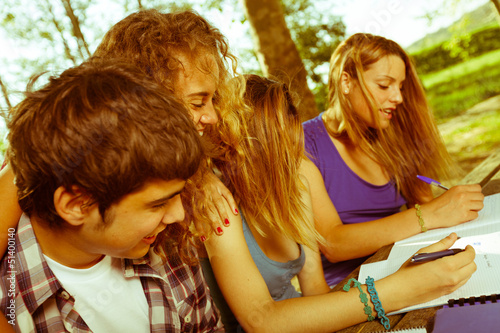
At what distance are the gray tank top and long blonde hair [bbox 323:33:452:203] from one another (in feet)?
2.85

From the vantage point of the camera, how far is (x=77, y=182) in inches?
41.1

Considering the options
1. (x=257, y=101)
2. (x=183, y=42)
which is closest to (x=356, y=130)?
(x=257, y=101)

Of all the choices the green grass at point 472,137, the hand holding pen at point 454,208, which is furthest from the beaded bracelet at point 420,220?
the green grass at point 472,137

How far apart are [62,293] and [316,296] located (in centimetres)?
71

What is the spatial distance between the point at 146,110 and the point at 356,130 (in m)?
1.50

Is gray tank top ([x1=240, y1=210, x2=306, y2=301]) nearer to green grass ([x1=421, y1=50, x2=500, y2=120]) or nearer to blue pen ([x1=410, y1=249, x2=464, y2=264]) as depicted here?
blue pen ([x1=410, y1=249, x2=464, y2=264])

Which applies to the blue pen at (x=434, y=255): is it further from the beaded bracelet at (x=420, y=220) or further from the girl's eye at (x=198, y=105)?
the girl's eye at (x=198, y=105)

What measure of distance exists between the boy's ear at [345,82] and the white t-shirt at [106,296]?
1.52 metres

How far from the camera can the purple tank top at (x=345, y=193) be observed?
7.39 feet

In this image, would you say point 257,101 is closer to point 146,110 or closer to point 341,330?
point 146,110

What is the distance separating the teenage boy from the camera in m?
1.02

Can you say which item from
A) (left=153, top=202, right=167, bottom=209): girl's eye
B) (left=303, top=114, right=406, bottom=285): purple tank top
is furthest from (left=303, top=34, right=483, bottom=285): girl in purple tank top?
(left=153, top=202, right=167, bottom=209): girl's eye

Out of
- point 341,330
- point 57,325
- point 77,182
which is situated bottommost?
point 341,330

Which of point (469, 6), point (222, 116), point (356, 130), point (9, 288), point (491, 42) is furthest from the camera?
point (491, 42)
